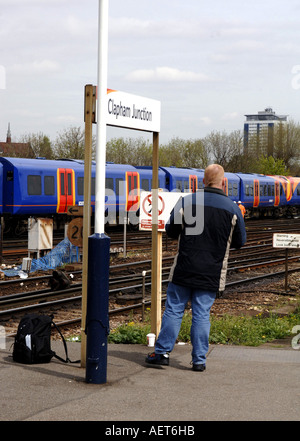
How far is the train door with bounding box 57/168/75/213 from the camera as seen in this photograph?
→ 2811 centimetres

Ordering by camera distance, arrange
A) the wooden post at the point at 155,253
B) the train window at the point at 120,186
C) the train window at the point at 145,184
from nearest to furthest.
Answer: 1. the wooden post at the point at 155,253
2. the train window at the point at 120,186
3. the train window at the point at 145,184

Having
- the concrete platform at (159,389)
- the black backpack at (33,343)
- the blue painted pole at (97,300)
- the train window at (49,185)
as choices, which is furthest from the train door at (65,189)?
the blue painted pole at (97,300)

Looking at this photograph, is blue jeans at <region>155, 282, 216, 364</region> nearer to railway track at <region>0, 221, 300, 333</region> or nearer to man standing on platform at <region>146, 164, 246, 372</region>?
man standing on platform at <region>146, 164, 246, 372</region>

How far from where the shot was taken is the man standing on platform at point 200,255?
247 inches

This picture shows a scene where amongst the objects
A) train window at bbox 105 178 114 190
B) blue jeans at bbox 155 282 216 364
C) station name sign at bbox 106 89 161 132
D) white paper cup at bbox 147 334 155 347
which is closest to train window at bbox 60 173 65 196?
train window at bbox 105 178 114 190

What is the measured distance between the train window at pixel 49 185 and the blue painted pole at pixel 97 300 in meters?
21.9

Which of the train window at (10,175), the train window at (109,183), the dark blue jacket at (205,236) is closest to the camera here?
the dark blue jacket at (205,236)

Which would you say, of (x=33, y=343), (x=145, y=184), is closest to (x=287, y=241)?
(x=33, y=343)

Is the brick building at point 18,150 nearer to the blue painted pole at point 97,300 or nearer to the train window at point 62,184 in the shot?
the train window at point 62,184

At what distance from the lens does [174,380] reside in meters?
5.90
